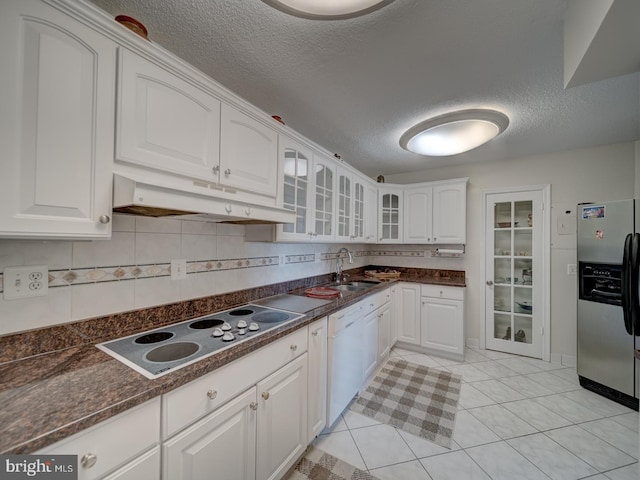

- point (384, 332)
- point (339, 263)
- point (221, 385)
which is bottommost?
point (384, 332)

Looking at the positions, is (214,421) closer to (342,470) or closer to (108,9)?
(342,470)

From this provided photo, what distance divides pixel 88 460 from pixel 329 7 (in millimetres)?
1716

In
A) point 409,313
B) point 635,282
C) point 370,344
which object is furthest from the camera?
point 409,313

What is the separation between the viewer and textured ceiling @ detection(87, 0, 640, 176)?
3.77ft

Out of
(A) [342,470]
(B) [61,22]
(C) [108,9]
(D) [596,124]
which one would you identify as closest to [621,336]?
(D) [596,124]

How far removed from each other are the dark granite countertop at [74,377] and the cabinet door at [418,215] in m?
2.44

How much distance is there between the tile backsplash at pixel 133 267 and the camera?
3.22ft

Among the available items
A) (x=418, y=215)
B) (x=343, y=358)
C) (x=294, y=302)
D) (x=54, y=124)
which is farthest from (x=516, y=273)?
(x=54, y=124)

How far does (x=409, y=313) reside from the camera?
3.19 metres

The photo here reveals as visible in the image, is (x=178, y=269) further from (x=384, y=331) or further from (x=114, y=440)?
(x=384, y=331)

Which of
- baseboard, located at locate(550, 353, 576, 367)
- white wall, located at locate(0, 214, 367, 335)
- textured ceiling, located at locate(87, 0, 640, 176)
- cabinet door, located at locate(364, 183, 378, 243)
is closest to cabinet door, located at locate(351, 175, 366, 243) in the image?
cabinet door, located at locate(364, 183, 378, 243)

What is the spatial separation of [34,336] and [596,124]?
3966 millimetres

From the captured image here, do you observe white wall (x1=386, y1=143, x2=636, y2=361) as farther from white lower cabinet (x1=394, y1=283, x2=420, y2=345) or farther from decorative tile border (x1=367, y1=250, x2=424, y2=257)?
white lower cabinet (x1=394, y1=283, x2=420, y2=345)

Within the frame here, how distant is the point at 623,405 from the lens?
81.7 inches
